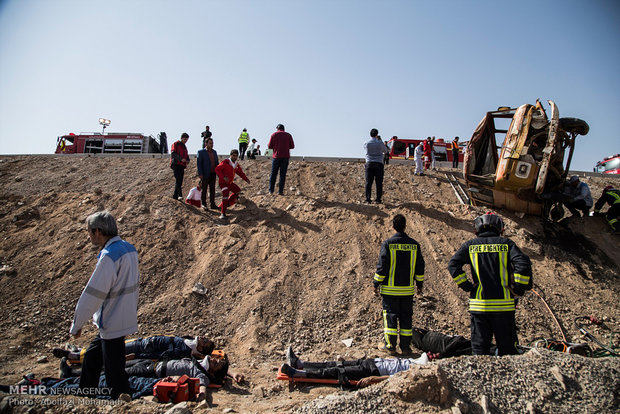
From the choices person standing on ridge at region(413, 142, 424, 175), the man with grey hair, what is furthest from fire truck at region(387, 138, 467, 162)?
the man with grey hair

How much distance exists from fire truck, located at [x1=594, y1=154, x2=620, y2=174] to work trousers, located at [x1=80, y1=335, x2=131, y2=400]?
20365 millimetres

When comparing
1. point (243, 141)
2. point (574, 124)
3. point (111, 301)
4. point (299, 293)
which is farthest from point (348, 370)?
point (243, 141)

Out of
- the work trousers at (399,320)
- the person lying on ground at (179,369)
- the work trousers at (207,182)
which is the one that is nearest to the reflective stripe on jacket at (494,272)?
the work trousers at (399,320)

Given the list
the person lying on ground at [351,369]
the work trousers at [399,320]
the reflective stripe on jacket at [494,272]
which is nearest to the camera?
the reflective stripe on jacket at [494,272]

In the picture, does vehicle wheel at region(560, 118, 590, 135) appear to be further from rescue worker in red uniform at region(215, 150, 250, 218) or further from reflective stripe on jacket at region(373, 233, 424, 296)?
rescue worker in red uniform at region(215, 150, 250, 218)

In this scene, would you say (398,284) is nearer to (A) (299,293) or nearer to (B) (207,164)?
(A) (299,293)

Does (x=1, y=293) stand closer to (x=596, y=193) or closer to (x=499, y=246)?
(x=499, y=246)

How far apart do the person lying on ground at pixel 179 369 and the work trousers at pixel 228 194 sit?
15.4 ft

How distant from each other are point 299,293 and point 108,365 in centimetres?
363

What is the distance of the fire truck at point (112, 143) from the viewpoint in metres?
19.9

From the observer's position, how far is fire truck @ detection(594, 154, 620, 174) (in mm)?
17594

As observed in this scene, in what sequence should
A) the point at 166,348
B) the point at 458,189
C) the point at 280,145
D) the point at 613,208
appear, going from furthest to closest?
the point at 458,189 < the point at 280,145 < the point at 613,208 < the point at 166,348

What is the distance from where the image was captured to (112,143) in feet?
66.0

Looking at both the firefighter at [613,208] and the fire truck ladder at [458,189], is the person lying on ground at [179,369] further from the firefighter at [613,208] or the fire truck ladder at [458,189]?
the fire truck ladder at [458,189]
